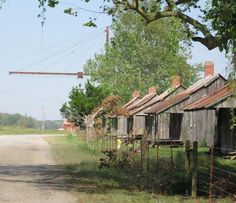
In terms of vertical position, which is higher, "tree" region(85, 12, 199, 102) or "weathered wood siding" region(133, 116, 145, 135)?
"tree" region(85, 12, 199, 102)

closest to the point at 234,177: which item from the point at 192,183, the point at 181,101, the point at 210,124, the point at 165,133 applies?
the point at 192,183

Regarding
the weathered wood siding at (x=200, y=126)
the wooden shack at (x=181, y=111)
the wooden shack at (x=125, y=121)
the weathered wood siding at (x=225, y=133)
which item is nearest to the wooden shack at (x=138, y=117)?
the wooden shack at (x=125, y=121)

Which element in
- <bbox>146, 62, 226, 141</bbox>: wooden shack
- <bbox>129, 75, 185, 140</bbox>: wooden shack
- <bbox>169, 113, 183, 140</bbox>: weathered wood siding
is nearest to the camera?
<bbox>146, 62, 226, 141</bbox>: wooden shack

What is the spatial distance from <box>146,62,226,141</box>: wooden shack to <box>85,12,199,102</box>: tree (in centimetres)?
2200

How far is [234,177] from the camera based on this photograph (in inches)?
663

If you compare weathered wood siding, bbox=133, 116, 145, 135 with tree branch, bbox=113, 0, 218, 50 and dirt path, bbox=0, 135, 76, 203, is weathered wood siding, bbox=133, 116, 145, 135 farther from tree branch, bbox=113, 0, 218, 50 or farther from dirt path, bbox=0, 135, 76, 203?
tree branch, bbox=113, 0, 218, 50

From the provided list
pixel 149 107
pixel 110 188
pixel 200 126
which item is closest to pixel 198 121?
pixel 200 126

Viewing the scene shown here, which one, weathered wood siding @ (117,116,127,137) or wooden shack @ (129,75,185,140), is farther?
weathered wood siding @ (117,116,127,137)

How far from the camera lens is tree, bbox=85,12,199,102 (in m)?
66.1

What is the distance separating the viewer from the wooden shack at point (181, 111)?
130 feet

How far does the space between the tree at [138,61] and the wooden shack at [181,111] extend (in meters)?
22.0

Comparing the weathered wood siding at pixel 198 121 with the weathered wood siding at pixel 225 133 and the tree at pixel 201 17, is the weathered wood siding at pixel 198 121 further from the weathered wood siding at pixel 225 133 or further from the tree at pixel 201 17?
the tree at pixel 201 17

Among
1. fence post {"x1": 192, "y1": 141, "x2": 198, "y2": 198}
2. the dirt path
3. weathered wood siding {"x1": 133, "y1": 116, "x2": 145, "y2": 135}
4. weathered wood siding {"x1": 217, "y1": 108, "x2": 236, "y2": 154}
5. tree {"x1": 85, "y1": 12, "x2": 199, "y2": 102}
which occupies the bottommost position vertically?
the dirt path

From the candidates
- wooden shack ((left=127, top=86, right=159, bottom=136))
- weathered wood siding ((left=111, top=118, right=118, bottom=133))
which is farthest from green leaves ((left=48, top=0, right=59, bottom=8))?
weathered wood siding ((left=111, top=118, right=118, bottom=133))
